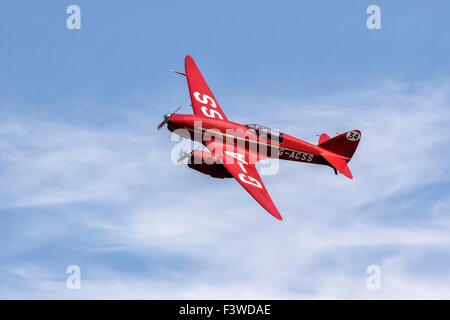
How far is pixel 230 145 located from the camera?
42.0m

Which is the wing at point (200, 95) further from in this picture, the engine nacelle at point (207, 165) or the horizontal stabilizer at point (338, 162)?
the horizontal stabilizer at point (338, 162)

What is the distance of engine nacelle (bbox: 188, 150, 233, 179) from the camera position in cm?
3900

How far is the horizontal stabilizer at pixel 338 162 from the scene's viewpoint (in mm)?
42938

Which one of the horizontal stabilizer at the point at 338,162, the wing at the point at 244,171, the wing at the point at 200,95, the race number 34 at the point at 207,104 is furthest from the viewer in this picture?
the wing at the point at 200,95

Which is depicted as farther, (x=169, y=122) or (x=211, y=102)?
(x=211, y=102)

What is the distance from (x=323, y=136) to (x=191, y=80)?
10.6 meters

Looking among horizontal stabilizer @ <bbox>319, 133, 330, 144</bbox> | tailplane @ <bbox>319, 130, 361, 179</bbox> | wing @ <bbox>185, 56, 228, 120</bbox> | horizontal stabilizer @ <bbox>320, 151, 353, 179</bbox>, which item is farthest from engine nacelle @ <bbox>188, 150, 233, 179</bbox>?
horizontal stabilizer @ <bbox>319, 133, 330, 144</bbox>

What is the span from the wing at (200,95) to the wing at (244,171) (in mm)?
3912

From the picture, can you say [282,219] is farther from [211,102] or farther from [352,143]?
[211,102]

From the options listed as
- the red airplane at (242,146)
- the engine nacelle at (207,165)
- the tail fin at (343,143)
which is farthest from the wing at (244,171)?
the tail fin at (343,143)
